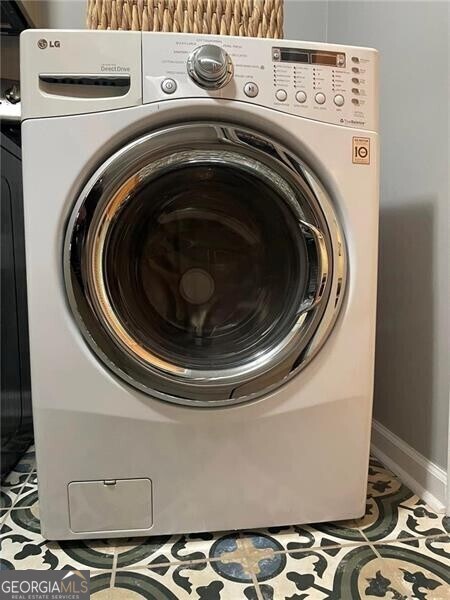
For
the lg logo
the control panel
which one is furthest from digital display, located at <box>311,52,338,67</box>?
the lg logo

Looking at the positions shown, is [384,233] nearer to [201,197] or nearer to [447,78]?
[447,78]

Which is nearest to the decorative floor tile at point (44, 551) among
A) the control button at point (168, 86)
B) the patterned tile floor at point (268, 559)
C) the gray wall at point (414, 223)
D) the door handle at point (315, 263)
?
the patterned tile floor at point (268, 559)

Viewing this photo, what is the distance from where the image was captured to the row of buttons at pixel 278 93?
90 cm

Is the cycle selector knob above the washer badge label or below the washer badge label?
above

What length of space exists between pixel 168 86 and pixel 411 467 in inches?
38.6

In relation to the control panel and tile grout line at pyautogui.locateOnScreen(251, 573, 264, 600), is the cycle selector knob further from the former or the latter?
tile grout line at pyautogui.locateOnScreen(251, 573, 264, 600)

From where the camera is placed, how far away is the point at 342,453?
1.01 meters

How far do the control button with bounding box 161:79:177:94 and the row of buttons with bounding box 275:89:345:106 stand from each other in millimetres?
182

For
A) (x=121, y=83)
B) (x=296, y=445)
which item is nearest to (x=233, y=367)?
(x=296, y=445)

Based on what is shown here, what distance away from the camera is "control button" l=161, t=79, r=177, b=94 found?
0.90 m

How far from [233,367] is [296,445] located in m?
0.20

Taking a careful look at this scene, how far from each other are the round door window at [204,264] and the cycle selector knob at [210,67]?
0.08 meters

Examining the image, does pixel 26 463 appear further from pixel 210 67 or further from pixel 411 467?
pixel 210 67

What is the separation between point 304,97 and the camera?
3.07 ft
